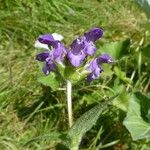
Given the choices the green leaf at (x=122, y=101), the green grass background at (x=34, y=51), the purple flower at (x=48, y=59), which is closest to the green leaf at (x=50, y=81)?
the green grass background at (x=34, y=51)

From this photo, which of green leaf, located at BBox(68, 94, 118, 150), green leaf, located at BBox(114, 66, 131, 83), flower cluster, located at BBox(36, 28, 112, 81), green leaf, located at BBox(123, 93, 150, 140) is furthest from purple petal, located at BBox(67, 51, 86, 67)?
green leaf, located at BBox(114, 66, 131, 83)

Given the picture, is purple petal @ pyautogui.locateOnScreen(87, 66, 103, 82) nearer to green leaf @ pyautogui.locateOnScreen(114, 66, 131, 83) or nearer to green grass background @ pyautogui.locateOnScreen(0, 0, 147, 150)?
green grass background @ pyautogui.locateOnScreen(0, 0, 147, 150)

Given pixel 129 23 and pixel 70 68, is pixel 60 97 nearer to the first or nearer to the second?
pixel 70 68

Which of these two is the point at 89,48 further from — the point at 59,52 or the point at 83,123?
the point at 83,123

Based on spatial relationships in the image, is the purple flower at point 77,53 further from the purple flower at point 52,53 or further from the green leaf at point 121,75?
the green leaf at point 121,75

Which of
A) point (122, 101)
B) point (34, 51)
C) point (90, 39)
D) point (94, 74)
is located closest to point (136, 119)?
point (122, 101)

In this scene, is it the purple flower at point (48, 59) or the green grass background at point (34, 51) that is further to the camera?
the green grass background at point (34, 51)
